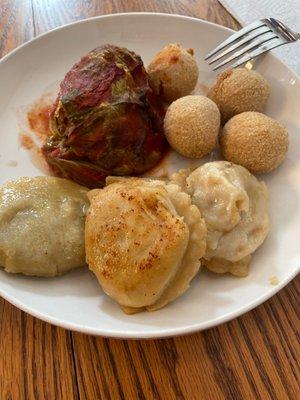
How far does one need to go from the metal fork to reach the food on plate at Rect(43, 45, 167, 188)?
32cm

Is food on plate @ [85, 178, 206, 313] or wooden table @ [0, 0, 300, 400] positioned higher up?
food on plate @ [85, 178, 206, 313]

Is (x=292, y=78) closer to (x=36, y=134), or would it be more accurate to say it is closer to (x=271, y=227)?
(x=271, y=227)

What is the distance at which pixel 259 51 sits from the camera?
1.39 meters

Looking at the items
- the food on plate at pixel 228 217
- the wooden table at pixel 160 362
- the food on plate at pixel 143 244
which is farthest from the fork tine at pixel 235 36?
the wooden table at pixel 160 362

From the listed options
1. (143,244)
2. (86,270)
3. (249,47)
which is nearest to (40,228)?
(86,270)

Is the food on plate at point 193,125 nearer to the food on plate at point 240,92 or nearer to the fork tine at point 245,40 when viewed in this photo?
the food on plate at point 240,92

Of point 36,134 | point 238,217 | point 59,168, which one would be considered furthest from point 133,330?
point 36,134

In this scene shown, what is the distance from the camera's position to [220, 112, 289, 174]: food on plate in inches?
45.4

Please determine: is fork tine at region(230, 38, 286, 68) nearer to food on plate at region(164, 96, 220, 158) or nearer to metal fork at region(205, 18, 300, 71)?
metal fork at region(205, 18, 300, 71)

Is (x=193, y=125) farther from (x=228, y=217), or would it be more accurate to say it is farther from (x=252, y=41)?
(x=252, y=41)

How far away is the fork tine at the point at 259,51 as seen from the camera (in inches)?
54.6

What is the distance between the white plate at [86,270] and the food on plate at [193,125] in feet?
0.64

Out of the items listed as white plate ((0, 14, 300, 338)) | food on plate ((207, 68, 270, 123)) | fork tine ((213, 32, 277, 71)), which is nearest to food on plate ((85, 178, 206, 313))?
white plate ((0, 14, 300, 338))

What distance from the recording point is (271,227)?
111 centimetres
